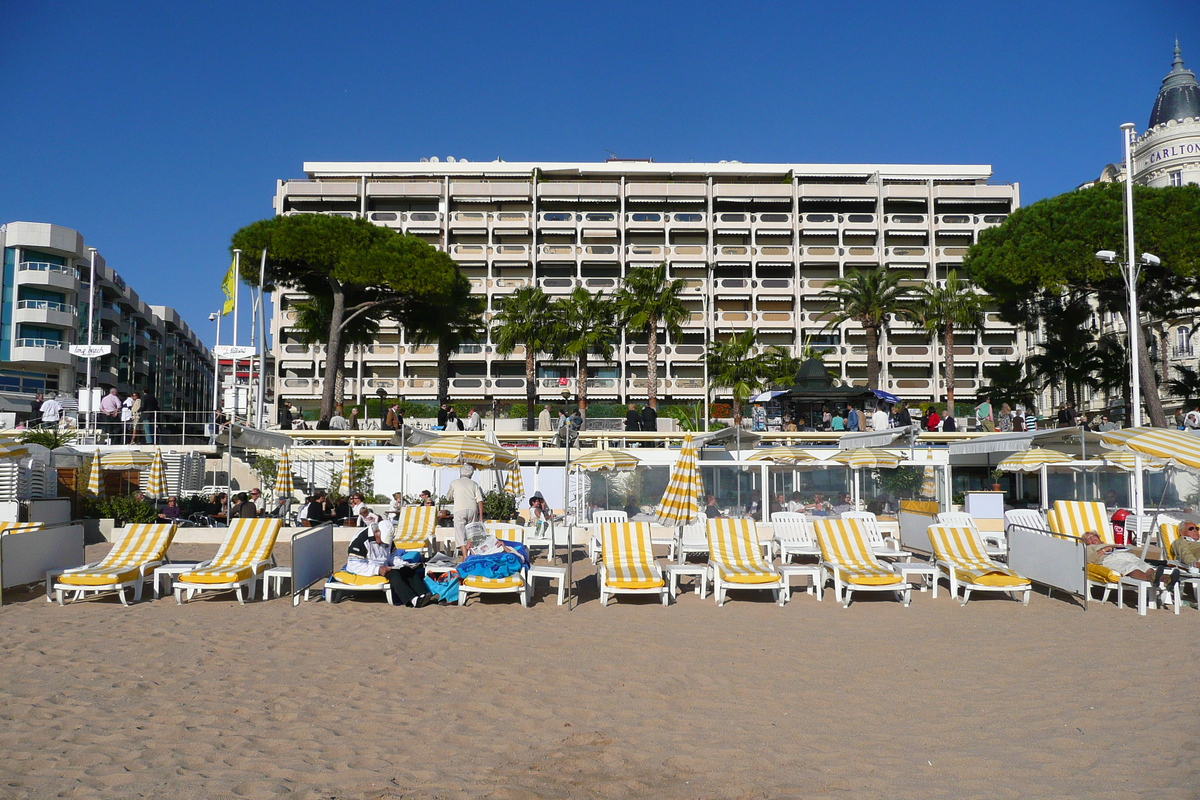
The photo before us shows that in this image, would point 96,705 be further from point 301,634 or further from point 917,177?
point 917,177

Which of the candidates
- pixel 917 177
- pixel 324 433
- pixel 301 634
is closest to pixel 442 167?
pixel 917 177

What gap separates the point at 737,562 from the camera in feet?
37.4

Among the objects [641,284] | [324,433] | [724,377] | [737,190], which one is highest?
[737,190]

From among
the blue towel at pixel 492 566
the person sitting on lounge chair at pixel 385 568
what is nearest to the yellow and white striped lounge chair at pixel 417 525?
the person sitting on lounge chair at pixel 385 568

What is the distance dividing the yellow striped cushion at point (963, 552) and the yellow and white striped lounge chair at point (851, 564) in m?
0.70

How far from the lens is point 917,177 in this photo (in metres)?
59.1

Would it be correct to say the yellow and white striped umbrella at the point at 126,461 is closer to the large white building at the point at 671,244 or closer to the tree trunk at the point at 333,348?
the tree trunk at the point at 333,348

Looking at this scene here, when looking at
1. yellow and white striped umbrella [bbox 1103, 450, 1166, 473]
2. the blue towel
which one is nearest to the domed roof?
yellow and white striped umbrella [bbox 1103, 450, 1166, 473]

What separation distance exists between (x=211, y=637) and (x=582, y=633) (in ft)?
11.6

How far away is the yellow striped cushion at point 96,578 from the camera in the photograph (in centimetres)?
1007

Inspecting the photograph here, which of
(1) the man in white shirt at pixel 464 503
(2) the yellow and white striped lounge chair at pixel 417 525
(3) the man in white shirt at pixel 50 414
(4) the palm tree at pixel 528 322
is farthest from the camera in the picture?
(4) the palm tree at pixel 528 322

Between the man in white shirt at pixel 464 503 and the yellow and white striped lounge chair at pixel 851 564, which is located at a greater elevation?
the man in white shirt at pixel 464 503

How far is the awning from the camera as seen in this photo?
1816cm

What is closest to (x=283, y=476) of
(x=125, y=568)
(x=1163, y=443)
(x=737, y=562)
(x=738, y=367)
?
(x=125, y=568)
